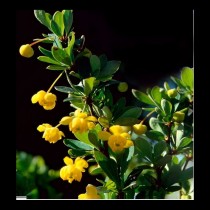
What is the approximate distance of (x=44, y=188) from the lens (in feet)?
3.75

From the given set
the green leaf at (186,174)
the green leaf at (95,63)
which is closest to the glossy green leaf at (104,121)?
the green leaf at (95,63)

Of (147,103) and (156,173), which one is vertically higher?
(147,103)

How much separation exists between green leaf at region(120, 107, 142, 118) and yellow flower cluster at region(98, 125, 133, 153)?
6 centimetres

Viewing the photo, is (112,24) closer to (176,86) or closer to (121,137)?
(176,86)

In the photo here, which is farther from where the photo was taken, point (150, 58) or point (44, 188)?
point (150, 58)

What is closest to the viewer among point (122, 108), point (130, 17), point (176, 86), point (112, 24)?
point (122, 108)

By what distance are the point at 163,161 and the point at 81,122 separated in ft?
0.71

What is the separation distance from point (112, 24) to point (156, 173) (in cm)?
58

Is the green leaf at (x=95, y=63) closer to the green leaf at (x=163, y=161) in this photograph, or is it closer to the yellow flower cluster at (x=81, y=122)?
the yellow flower cluster at (x=81, y=122)

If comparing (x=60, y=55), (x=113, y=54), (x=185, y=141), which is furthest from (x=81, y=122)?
(x=113, y=54)

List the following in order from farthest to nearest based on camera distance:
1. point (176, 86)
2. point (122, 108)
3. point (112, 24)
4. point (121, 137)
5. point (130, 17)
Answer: point (112, 24) → point (130, 17) → point (176, 86) → point (122, 108) → point (121, 137)

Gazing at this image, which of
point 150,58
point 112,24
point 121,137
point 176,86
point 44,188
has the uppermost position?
point 112,24

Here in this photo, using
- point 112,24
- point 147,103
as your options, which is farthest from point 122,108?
point 112,24

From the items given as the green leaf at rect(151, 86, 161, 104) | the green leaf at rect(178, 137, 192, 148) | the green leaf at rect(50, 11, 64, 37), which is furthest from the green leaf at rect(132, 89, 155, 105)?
the green leaf at rect(50, 11, 64, 37)
